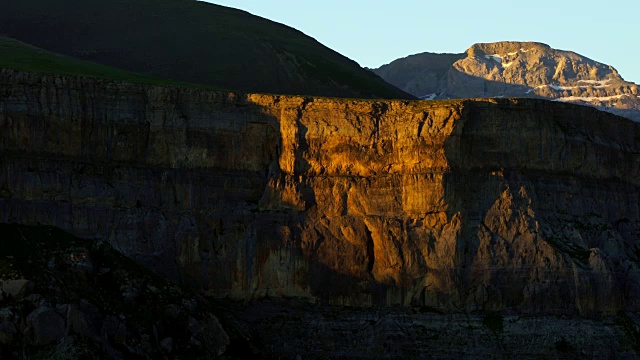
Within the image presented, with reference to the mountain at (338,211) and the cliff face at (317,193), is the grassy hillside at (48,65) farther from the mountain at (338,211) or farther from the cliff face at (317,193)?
the mountain at (338,211)

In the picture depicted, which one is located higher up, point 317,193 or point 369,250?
point 317,193

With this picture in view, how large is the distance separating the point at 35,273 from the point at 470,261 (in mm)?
26599

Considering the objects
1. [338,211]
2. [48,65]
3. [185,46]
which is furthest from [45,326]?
[185,46]

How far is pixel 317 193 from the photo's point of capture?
304ft

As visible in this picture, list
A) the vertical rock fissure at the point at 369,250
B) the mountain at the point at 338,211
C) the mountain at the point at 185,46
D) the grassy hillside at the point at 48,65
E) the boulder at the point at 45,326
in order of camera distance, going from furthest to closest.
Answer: the mountain at the point at 185,46, the grassy hillside at the point at 48,65, the vertical rock fissure at the point at 369,250, the mountain at the point at 338,211, the boulder at the point at 45,326

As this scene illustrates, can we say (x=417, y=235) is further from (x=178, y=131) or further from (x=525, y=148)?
(x=178, y=131)

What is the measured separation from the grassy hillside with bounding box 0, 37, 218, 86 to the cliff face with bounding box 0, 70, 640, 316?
7.29m

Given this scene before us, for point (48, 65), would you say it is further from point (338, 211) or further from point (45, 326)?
point (45, 326)

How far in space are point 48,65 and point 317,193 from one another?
22.2 metres

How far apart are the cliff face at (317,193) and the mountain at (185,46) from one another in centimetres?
3708

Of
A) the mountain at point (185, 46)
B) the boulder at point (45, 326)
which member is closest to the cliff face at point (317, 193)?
the boulder at point (45, 326)

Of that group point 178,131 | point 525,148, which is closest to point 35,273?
point 178,131

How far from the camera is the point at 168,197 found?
90.6 m

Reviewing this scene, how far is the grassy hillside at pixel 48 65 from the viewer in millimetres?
98688
